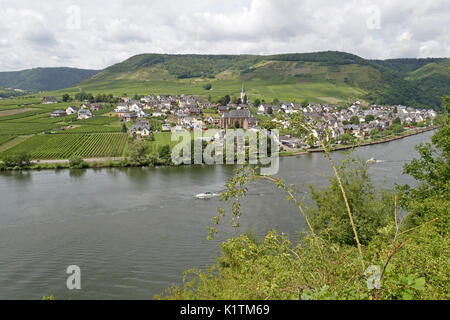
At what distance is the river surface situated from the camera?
34.8 ft

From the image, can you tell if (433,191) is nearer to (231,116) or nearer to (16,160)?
(16,160)

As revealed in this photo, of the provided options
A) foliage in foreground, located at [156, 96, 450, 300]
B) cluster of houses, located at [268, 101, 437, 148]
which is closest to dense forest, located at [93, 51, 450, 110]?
cluster of houses, located at [268, 101, 437, 148]

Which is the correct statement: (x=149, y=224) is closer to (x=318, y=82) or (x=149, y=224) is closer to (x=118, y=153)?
(x=118, y=153)

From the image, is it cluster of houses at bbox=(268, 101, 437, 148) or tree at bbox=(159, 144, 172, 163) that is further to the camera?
cluster of houses at bbox=(268, 101, 437, 148)

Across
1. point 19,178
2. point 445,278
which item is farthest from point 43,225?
point 445,278

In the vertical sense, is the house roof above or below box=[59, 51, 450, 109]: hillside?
below

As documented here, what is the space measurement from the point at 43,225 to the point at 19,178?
12.2 meters

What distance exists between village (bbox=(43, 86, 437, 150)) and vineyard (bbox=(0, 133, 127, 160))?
14.2ft

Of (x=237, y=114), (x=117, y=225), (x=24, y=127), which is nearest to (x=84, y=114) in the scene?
(x=24, y=127)

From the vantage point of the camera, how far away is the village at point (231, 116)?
44625mm

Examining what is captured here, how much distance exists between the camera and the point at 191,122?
49312mm

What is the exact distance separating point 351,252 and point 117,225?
12.5m

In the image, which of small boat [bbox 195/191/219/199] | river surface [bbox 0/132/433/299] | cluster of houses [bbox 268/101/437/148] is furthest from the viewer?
cluster of houses [bbox 268/101/437/148]

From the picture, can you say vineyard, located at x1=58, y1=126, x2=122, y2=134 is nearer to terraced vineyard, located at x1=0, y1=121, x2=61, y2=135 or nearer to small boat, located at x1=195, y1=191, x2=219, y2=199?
terraced vineyard, located at x1=0, y1=121, x2=61, y2=135
